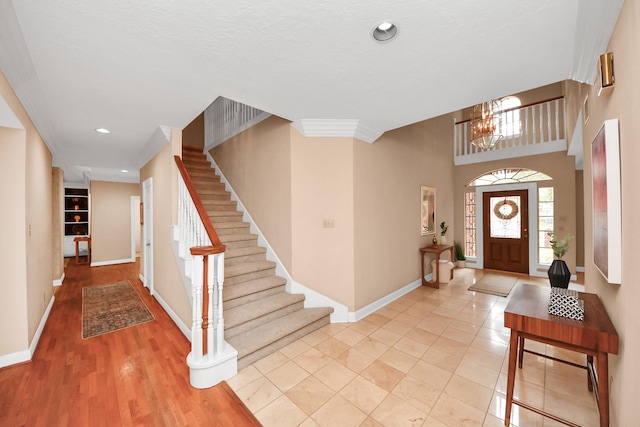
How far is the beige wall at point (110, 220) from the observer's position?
7.27m

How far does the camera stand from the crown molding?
3241 millimetres

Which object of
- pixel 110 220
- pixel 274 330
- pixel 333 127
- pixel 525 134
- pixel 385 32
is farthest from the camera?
pixel 110 220

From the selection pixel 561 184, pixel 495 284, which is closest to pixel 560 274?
pixel 495 284

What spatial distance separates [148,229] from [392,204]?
14.2 ft

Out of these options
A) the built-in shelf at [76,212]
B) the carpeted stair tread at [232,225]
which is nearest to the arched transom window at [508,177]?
the carpeted stair tread at [232,225]

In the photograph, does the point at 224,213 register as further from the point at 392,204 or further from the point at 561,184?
the point at 561,184

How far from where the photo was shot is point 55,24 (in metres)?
1.55

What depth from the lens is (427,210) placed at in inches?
206

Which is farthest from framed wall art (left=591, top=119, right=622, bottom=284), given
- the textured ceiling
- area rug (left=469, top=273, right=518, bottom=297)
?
area rug (left=469, top=273, right=518, bottom=297)

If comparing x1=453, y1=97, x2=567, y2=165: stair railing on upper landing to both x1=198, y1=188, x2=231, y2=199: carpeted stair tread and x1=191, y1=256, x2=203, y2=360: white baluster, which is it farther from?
x1=191, y1=256, x2=203, y2=360: white baluster

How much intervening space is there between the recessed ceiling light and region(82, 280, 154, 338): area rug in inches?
165

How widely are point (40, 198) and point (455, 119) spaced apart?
8.38m

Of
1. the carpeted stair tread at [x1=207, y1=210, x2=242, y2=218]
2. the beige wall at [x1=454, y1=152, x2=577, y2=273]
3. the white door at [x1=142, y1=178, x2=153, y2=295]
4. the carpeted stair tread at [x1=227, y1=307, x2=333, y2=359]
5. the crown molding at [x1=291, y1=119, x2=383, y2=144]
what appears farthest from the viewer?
the beige wall at [x1=454, y1=152, x2=577, y2=273]

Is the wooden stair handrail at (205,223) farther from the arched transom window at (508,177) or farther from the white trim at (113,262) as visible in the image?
the arched transom window at (508,177)
